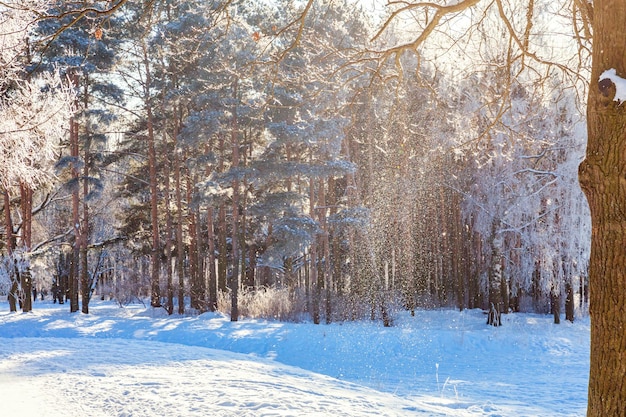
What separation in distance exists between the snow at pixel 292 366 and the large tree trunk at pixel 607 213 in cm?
248

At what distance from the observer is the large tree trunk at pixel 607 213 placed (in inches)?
115

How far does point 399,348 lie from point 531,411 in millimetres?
6788

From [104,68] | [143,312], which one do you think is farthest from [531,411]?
[104,68]

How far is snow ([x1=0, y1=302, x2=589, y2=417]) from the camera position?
5.35 m

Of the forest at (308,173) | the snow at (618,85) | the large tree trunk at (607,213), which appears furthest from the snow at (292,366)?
the snow at (618,85)

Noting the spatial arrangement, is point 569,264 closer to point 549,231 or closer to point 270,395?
point 549,231

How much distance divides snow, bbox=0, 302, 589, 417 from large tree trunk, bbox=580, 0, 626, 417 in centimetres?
248

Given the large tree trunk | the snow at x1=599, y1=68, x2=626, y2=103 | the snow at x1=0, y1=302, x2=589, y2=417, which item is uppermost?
the snow at x1=599, y1=68, x2=626, y2=103

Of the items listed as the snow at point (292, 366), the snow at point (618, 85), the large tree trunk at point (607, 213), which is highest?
the snow at point (618, 85)

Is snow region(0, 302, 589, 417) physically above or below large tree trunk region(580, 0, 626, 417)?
below

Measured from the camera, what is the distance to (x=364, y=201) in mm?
22734

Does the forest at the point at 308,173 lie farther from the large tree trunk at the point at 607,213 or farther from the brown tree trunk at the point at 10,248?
the large tree trunk at the point at 607,213

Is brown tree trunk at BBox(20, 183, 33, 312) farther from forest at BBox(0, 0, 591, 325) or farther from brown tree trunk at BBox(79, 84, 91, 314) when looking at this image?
brown tree trunk at BBox(79, 84, 91, 314)

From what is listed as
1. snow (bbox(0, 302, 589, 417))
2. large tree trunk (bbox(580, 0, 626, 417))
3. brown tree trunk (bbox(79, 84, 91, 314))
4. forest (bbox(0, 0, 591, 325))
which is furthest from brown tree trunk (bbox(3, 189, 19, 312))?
large tree trunk (bbox(580, 0, 626, 417))
